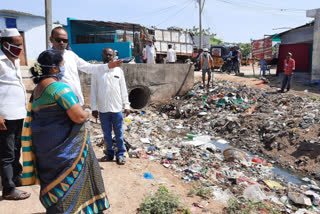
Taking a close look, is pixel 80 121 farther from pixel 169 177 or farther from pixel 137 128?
pixel 137 128

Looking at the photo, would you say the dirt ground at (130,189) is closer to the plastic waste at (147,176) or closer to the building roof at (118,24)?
the plastic waste at (147,176)

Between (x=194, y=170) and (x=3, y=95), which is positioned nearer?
(x=3, y=95)

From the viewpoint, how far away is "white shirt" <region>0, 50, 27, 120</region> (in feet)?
8.78

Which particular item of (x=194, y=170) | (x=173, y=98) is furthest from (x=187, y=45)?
(x=194, y=170)

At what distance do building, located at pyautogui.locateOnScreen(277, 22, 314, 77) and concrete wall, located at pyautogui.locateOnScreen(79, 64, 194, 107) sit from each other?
7355 mm

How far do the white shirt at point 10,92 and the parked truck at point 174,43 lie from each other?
13.8 meters

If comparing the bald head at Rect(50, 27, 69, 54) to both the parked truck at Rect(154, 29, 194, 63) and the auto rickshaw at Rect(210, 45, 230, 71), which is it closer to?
the parked truck at Rect(154, 29, 194, 63)

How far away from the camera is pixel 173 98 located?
36.6ft

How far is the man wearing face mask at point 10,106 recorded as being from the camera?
2.67 meters

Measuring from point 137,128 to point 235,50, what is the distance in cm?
1044

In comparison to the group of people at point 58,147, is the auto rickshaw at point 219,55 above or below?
above

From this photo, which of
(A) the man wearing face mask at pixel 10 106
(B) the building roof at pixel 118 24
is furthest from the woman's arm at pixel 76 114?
(B) the building roof at pixel 118 24

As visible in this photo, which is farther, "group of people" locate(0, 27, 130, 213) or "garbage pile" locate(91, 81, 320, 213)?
"garbage pile" locate(91, 81, 320, 213)

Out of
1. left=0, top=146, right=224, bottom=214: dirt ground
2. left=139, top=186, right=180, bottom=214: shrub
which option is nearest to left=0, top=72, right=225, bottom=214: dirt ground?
left=0, top=146, right=224, bottom=214: dirt ground
